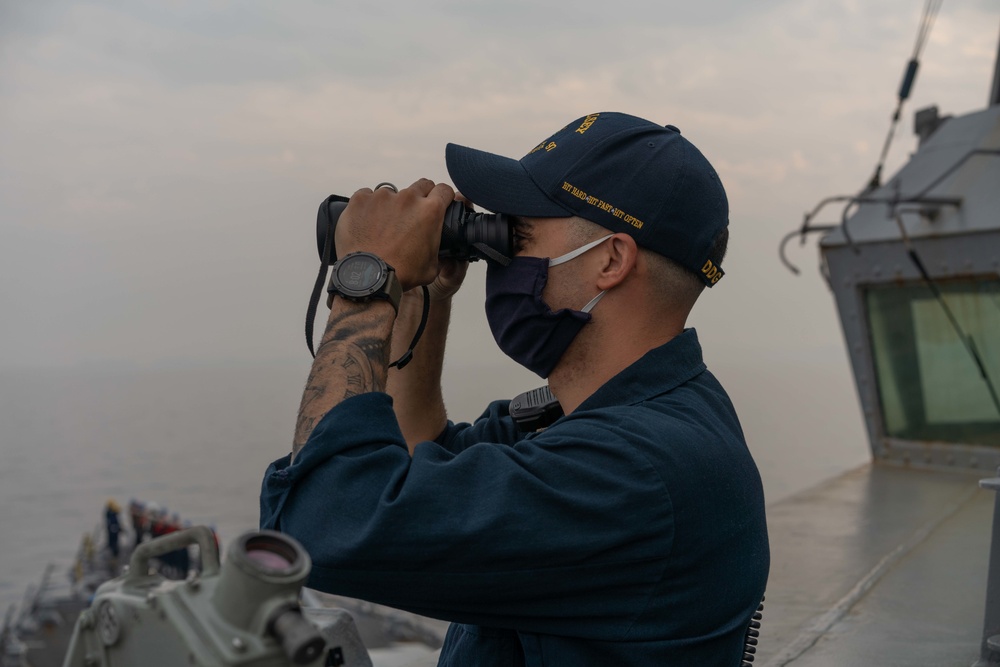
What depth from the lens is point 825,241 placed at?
831cm

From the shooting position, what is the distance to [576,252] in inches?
82.8

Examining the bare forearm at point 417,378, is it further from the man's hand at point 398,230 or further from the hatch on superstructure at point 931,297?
the hatch on superstructure at point 931,297

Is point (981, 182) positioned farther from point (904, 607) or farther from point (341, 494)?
point (341, 494)

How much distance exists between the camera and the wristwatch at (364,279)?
1868mm

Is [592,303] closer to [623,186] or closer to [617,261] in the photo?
[617,261]

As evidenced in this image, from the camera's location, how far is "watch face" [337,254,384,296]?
73.6 inches

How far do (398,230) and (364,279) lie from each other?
0.44 feet

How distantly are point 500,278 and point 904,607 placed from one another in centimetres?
309

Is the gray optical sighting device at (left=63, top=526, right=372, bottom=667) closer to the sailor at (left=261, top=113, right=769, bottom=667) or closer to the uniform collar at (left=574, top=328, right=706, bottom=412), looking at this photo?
the sailor at (left=261, top=113, right=769, bottom=667)

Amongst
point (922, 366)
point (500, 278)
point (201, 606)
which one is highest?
point (500, 278)

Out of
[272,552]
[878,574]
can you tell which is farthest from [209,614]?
[878,574]

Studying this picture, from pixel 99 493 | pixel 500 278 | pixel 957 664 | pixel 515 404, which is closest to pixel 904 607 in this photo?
pixel 957 664

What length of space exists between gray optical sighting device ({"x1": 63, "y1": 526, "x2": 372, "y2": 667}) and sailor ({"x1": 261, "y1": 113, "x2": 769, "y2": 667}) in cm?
33

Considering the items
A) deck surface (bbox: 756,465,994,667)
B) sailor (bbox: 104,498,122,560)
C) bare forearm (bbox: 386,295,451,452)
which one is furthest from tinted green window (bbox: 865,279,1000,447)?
sailor (bbox: 104,498,122,560)
